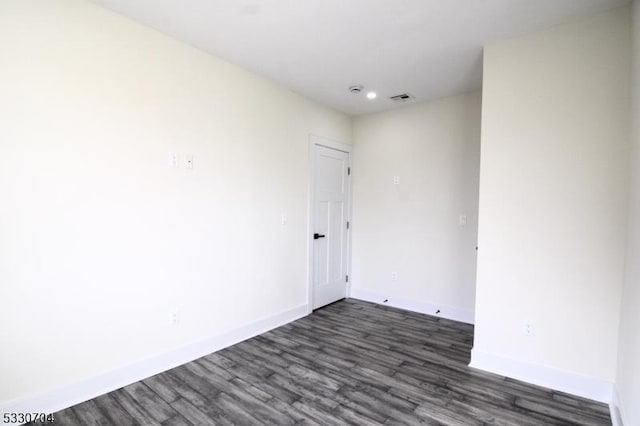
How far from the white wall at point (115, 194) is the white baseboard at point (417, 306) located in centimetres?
175

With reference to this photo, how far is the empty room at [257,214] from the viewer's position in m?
1.98

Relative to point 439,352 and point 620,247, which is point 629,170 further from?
point 439,352

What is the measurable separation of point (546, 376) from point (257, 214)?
2850 millimetres

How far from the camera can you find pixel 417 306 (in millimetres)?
4152

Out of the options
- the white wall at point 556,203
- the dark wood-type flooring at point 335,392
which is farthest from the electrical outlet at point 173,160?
the white wall at point 556,203

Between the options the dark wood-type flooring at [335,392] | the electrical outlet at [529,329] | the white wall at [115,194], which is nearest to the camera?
the white wall at [115,194]

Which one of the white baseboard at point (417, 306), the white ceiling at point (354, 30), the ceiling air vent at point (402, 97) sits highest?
the white ceiling at point (354, 30)

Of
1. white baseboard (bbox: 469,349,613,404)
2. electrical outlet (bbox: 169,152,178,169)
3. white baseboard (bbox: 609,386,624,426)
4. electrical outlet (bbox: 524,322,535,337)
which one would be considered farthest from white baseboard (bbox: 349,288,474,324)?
electrical outlet (bbox: 169,152,178,169)

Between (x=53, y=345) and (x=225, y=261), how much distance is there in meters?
1.34

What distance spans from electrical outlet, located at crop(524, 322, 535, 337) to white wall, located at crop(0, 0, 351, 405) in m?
2.42

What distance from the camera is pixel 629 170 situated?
210 centimetres

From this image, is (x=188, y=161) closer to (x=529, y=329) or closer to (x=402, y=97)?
(x=402, y=97)

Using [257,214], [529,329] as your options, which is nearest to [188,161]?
[257,214]

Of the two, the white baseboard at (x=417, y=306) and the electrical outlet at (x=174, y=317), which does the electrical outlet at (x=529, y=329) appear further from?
the electrical outlet at (x=174, y=317)
